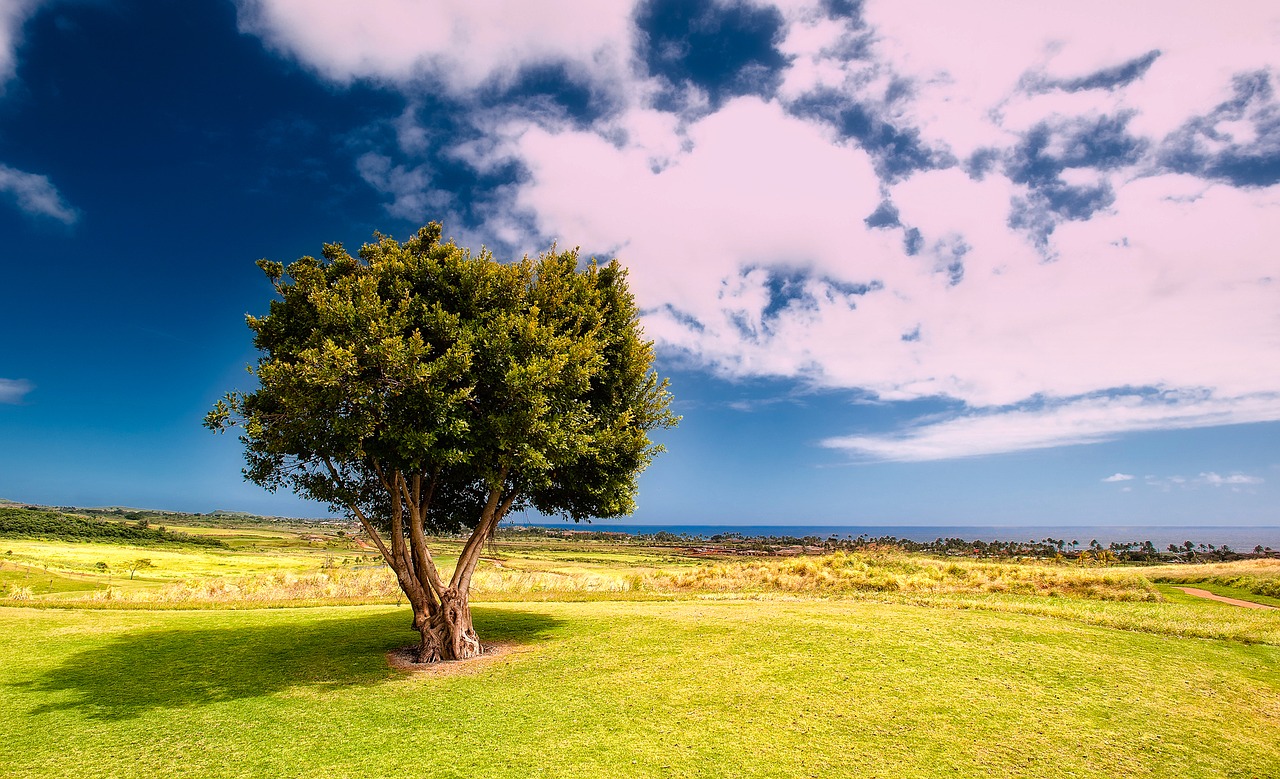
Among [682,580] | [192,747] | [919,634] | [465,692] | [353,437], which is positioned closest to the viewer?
[192,747]

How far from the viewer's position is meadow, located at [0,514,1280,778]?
727cm

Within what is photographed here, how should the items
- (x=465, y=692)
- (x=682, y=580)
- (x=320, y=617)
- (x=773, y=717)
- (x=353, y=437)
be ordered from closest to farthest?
(x=773, y=717) < (x=465, y=692) < (x=353, y=437) < (x=320, y=617) < (x=682, y=580)

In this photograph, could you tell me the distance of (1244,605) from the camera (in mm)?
20281

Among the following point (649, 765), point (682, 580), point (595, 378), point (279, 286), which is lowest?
point (682, 580)

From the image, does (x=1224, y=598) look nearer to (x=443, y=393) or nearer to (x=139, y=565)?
(x=443, y=393)

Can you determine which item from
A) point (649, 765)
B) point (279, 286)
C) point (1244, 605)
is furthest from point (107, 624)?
point (1244, 605)

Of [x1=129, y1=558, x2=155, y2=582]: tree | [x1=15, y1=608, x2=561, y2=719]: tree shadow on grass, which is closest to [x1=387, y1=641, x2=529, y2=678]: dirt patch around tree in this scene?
[x1=15, y1=608, x2=561, y2=719]: tree shadow on grass

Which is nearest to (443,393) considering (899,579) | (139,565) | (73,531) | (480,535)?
(480,535)

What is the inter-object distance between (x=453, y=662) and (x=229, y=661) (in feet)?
16.8

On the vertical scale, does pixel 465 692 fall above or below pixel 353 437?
below

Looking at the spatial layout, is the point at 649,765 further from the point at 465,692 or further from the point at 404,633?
the point at 404,633

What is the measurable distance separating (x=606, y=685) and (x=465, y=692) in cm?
265

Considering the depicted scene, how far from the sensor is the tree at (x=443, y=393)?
11352 millimetres

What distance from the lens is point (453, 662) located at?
1276 centimetres
